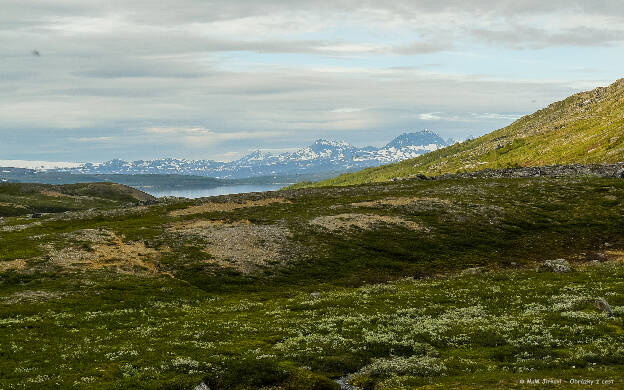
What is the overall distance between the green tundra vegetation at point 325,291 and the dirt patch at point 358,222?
1.70 feet

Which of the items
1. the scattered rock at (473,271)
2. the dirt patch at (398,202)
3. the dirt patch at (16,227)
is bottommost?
the scattered rock at (473,271)

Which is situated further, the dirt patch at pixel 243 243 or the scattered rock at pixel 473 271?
the dirt patch at pixel 243 243

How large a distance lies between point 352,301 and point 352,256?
24040 mm

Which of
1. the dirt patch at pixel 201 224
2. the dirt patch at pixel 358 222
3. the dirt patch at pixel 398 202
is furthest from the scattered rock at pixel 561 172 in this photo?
the dirt patch at pixel 201 224

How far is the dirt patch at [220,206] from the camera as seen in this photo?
101444 mm

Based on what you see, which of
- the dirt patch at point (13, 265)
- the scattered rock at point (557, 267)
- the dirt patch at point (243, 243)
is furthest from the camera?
the dirt patch at point (243, 243)

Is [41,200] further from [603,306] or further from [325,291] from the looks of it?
[603,306]

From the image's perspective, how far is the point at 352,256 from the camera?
241ft

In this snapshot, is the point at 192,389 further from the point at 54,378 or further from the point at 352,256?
the point at 352,256

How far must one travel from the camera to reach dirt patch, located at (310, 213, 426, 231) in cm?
8512

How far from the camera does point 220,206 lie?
344 feet

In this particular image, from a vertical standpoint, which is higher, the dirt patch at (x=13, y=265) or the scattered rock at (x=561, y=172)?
the scattered rock at (x=561, y=172)

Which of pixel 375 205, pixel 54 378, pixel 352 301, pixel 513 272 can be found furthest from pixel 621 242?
pixel 54 378

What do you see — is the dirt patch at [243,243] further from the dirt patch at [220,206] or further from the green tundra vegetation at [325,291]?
the dirt patch at [220,206]
